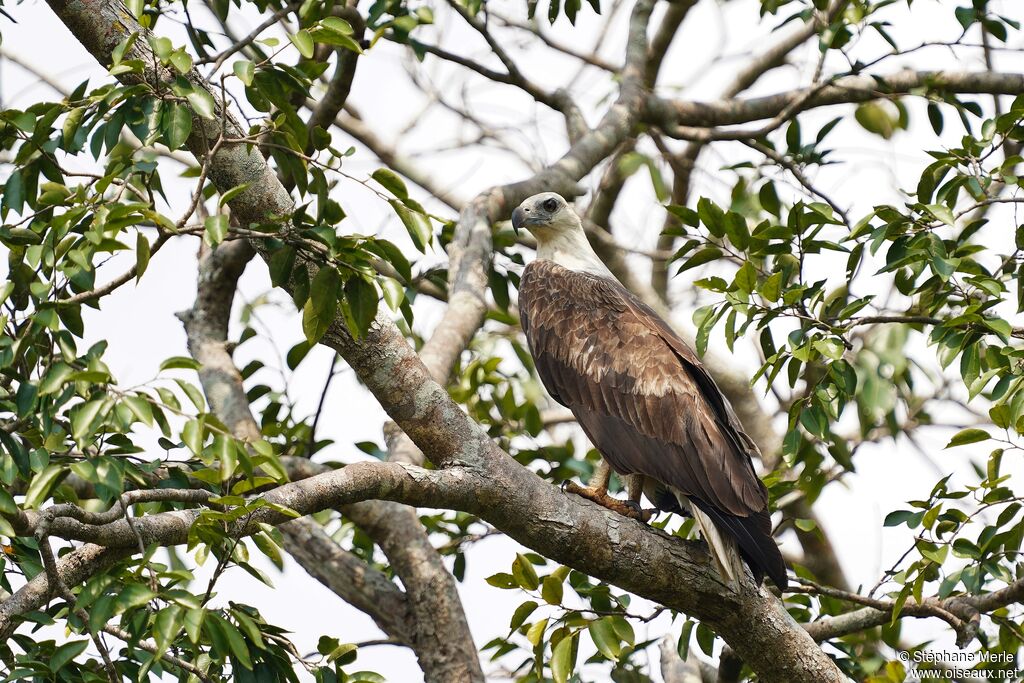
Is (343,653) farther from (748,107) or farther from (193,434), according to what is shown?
(748,107)

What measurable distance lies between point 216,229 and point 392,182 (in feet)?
1.82

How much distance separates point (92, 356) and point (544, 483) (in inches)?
65.1

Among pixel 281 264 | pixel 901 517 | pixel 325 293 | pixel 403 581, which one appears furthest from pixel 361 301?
pixel 403 581

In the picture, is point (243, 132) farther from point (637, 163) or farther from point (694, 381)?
point (637, 163)

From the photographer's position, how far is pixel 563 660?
3.61m

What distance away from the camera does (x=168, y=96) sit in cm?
311

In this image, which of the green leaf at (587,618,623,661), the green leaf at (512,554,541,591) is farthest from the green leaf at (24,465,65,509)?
the green leaf at (587,618,623,661)

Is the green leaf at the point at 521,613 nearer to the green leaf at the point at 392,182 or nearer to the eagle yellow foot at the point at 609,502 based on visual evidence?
the eagle yellow foot at the point at 609,502

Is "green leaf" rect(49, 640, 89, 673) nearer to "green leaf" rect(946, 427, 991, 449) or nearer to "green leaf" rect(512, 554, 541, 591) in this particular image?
"green leaf" rect(512, 554, 541, 591)

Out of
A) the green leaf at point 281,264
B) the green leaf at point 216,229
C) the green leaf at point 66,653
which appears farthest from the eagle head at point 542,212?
the green leaf at point 66,653

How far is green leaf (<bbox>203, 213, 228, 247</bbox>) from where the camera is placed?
9.46ft

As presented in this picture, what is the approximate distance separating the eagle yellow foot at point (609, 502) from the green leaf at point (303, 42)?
7.19 feet

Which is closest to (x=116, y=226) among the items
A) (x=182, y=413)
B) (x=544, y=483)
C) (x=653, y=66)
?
(x=182, y=413)

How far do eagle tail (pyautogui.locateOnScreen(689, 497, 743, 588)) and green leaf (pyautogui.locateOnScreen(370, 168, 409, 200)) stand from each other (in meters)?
1.77
